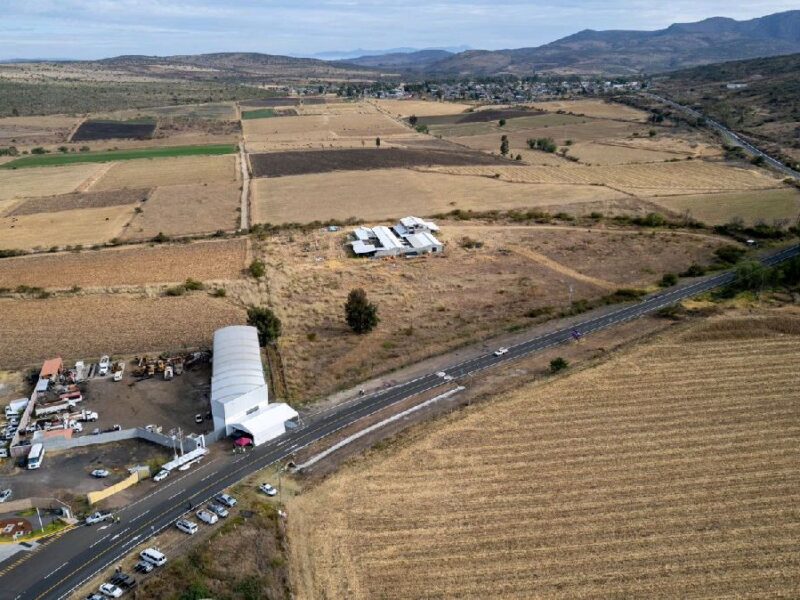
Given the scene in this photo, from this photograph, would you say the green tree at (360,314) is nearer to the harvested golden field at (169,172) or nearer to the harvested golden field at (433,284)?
the harvested golden field at (433,284)

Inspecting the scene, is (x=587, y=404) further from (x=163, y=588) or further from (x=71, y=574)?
(x=71, y=574)

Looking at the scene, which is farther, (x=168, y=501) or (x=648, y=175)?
(x=648, y=175)

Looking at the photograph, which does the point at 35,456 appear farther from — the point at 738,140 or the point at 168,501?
the point at 738,140

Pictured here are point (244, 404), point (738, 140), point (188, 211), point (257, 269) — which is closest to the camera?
point (244, 404)

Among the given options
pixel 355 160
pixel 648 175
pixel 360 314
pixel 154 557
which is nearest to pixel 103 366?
pixel 360 314

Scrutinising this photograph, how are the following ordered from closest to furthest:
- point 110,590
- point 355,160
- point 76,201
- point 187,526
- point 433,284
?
point 110,590, point 187,526, point 433,284, point 76,201, point 355,160

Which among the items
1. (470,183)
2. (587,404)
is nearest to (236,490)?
(587,404)
